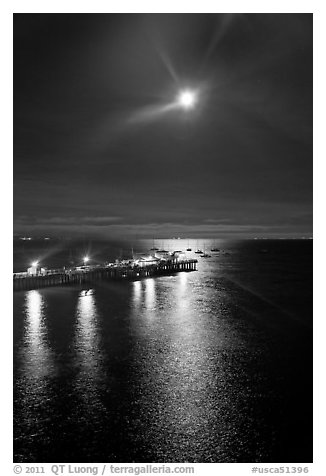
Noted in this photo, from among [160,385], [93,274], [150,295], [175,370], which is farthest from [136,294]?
[160,385]

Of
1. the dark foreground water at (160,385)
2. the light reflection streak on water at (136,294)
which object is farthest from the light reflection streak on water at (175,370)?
the light reflection streak on water at (136,294)

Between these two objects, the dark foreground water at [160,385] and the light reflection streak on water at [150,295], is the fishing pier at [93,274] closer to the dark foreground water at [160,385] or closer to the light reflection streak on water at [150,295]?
the light reflection streak on water at [150,295]

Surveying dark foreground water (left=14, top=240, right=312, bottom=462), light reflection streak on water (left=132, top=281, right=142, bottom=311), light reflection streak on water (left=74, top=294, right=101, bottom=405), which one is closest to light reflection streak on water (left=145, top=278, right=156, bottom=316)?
light reflection streak on water (left=132, top=281, right=142, bottom=311)

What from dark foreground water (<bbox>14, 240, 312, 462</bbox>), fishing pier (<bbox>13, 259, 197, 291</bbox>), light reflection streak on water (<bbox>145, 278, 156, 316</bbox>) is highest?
fishing pier (<bbox>13, 259, 197, 291</bbox>)

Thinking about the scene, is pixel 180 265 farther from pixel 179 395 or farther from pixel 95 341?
pixel 179 395

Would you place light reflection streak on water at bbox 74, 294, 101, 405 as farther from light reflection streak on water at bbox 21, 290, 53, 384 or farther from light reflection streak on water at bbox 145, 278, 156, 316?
light reflection streak on water at bbox 145, 278, 156, 316
